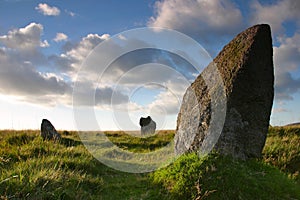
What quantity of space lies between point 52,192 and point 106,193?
1804 millimetres

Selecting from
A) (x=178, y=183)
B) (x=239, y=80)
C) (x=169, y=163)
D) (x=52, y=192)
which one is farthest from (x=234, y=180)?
(x=52, y=192)

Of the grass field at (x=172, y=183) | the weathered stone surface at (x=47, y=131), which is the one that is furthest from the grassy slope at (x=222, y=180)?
the weathered stone surface at (x=47, y=131)

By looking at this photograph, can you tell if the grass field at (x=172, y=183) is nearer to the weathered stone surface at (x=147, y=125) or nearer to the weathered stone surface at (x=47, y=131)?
the weathered stone surface at (x=47, y=131)

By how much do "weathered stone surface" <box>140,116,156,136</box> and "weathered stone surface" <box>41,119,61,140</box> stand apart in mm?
10250

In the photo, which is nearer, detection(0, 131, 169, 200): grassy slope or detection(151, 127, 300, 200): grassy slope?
detection(0, 131, 169, 200): grassy slope

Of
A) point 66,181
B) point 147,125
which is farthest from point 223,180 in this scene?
point 147,125

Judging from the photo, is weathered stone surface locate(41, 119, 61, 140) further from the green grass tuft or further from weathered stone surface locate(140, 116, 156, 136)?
weathered stone surface locate(140, 116, 156, 136)

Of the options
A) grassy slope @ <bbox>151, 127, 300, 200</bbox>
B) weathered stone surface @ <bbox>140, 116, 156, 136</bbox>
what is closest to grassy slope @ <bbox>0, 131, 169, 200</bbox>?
grassy slope @ <bbox>151, 127, 300, 200</bbox>

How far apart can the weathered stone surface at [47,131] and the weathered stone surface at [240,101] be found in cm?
908

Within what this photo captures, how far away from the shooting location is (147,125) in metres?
26.8

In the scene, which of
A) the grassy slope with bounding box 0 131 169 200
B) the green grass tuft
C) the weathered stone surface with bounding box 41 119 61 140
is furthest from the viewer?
the weathered stone surface with bounding box 41 119 61 140

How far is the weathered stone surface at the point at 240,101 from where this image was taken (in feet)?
26.1

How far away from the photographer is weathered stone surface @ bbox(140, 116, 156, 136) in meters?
25.9

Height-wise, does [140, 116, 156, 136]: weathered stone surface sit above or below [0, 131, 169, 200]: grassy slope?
above
